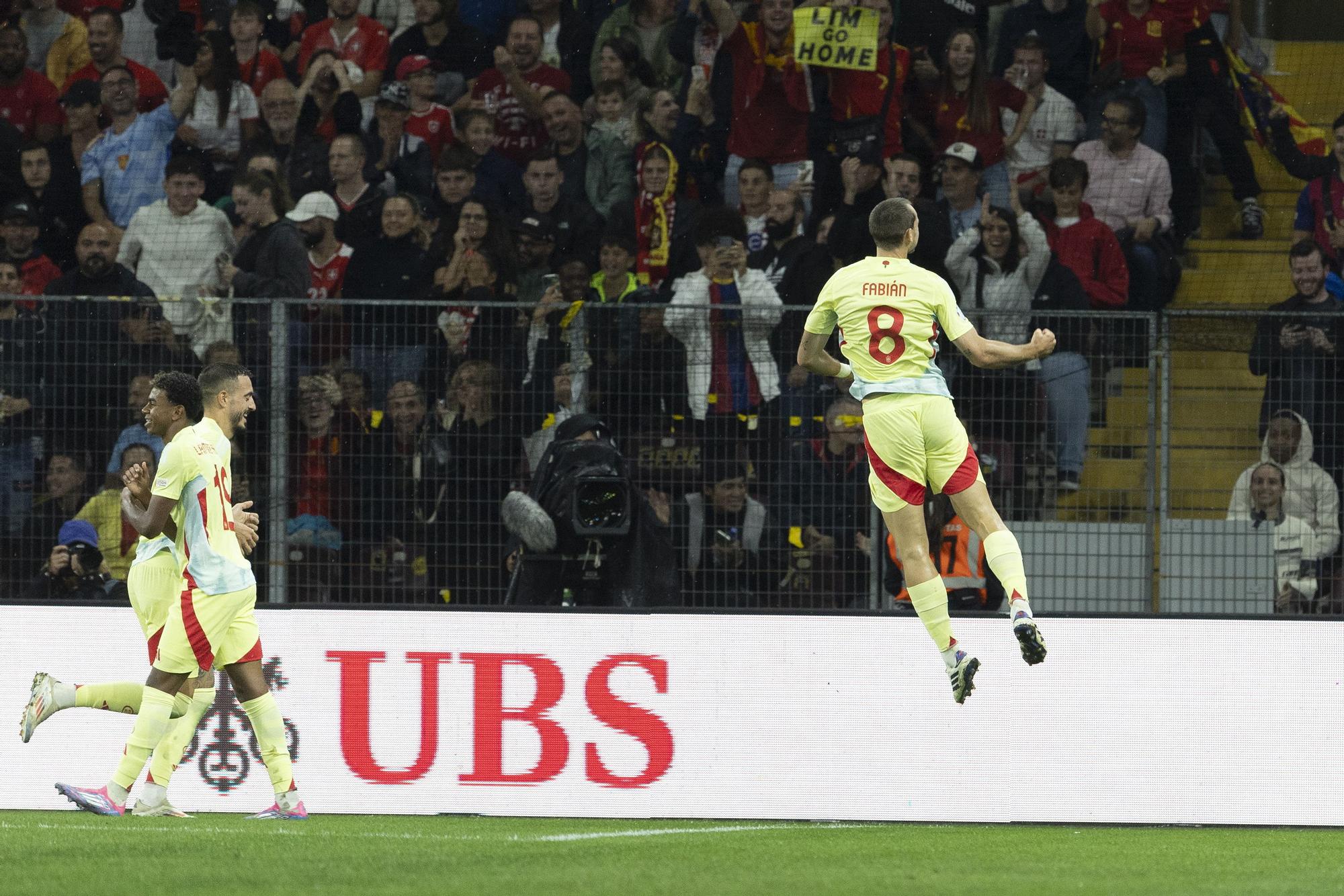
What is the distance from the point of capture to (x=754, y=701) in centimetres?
971

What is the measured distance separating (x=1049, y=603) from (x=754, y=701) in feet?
5.64

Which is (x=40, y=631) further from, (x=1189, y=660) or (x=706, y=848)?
(x=1189, y=660)

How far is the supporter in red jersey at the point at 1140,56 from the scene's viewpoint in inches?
522

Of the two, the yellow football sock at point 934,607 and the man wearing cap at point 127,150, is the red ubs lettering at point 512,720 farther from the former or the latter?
the man wearing cap at point 127,150

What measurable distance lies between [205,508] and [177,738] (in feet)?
3.95

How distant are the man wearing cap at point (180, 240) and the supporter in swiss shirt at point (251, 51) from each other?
55.4 inches

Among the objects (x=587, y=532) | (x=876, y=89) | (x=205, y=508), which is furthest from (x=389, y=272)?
(x=205, y=508)

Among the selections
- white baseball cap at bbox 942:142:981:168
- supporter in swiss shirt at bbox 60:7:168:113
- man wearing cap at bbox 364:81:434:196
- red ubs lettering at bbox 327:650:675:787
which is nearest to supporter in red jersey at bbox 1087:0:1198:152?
white baseball cap at bbox 942:142:981:168

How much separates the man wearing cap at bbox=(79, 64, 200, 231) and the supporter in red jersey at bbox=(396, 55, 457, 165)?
167cm

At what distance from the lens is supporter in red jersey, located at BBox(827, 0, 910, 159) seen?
513 inches

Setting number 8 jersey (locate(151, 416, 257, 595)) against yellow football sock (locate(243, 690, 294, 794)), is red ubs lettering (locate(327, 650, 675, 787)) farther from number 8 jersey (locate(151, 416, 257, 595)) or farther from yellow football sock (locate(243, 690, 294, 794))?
number 8 jersey (locate(151, 416, 257, 595))

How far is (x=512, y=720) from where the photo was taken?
381 inches

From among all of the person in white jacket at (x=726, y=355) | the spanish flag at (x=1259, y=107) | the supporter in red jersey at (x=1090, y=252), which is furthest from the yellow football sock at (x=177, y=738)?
the spanish flag at (x=1259, y=107)

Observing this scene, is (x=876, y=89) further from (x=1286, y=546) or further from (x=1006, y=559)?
(x=1006, y=559)
